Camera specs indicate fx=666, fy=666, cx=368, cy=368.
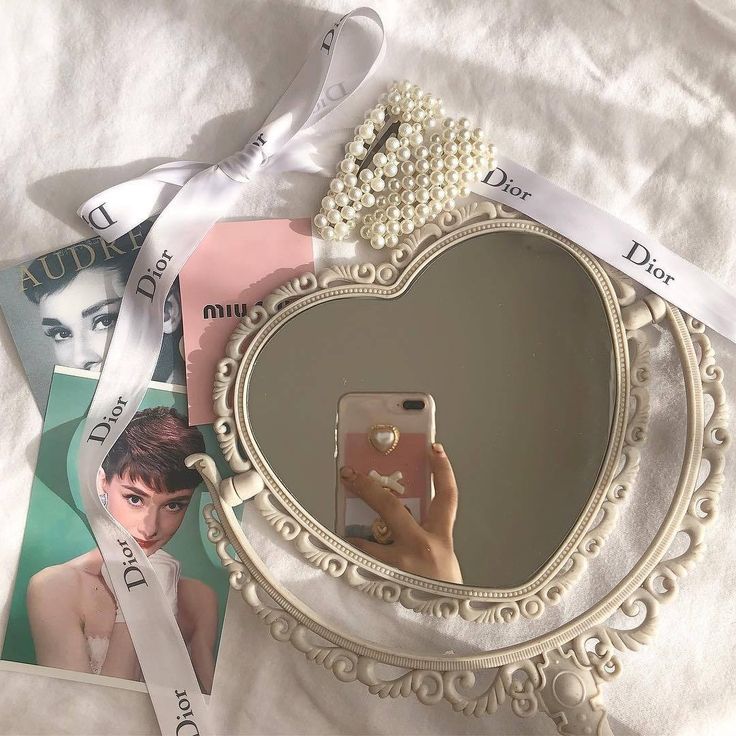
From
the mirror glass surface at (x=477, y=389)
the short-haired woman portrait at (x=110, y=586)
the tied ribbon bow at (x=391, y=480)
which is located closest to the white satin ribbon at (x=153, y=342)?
the short-haired woman portrait at (x=110, y=586)

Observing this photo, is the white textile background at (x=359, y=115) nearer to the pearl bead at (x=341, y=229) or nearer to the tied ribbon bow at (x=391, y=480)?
the pearl bead at (x=341, y=229)

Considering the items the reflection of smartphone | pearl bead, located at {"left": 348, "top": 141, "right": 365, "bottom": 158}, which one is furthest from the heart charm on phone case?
pearl bead, located at {"left": 348, "top": 141, "right": 365, "bottom": 158}

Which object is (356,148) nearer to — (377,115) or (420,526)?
(377,115)

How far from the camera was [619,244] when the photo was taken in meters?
0.63

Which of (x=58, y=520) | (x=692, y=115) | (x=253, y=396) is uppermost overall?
(x=692, y=115)

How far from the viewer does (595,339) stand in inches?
24.4

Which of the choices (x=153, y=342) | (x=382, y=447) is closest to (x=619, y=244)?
(x=382, y=447)

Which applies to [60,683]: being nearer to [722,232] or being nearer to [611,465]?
[611,465]

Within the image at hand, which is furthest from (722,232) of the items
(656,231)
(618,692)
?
(618,692)

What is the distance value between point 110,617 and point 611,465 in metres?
0.49

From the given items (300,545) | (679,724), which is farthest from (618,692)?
(300,545)

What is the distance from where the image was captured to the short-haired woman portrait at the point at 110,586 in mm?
636

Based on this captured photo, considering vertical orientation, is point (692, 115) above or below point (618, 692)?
above

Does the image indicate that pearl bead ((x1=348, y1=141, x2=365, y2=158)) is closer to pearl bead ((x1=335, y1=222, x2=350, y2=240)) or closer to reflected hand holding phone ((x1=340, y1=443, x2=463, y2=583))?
pearl bead ((x1=335, y1=222, x2=350, y2=240))
